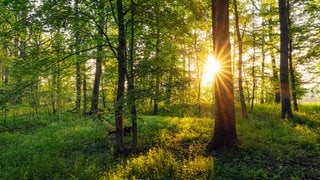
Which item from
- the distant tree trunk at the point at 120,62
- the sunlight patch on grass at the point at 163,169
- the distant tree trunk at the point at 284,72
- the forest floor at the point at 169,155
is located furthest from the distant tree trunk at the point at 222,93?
the distant tree trunk at the point at 284,72

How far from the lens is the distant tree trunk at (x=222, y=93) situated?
8.64m

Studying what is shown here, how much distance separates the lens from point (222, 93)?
8680 millimetres

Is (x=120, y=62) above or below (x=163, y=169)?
above

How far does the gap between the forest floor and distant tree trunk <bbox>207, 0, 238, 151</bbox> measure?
0.44 meters

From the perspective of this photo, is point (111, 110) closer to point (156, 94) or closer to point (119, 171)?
point (156, 94)

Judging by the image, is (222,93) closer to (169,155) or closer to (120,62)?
(169,155)

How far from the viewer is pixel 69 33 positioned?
31.3 feet

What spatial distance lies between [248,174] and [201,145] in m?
3.24

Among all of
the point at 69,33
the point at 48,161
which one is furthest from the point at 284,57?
the point at 48,161

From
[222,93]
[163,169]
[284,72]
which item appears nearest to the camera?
[163,169]

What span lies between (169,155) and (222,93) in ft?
8.76

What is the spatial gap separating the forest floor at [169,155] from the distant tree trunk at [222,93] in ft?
1.46

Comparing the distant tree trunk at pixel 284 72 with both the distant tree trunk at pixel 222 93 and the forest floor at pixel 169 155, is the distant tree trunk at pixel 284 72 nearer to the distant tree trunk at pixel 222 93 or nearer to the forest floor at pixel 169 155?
the forest floor at pixel 169 155

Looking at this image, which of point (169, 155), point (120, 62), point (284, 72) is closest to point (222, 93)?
point (169, 155)
